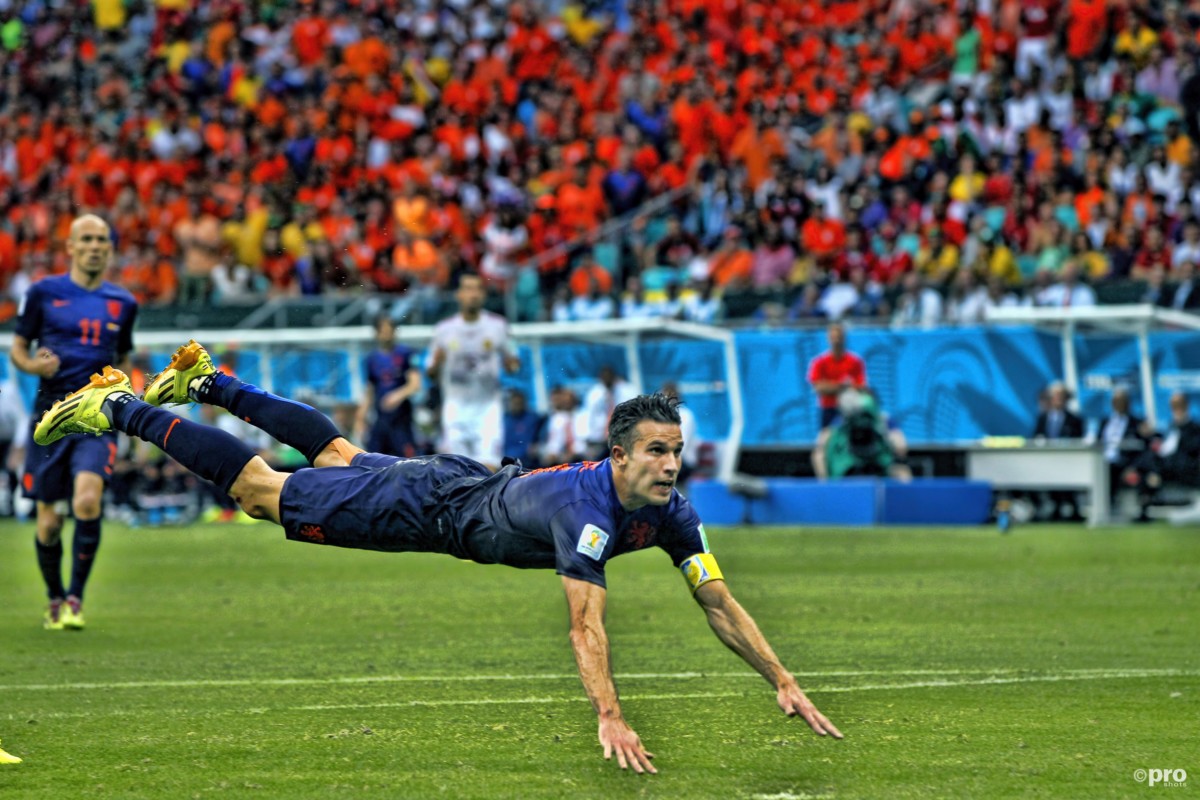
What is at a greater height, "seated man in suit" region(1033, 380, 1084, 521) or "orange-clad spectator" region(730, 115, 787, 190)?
"orange-clad spectator" region(730, 115, 787, 190)

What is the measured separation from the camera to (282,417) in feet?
28.3

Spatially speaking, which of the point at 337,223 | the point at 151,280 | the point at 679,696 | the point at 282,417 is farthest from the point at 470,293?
the point at 151,280

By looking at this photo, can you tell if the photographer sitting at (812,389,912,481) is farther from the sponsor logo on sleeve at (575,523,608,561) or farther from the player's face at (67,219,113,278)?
the sponsor logo on sleeve at (575,523,608,561)

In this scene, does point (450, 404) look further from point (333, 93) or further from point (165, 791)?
point (333, 93)

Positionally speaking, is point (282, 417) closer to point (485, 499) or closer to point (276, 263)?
point (485, 499)

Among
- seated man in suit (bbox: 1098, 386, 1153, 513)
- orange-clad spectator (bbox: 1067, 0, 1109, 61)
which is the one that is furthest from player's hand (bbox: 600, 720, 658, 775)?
orange-clad spectator (bbox: 1067, 0, 1109, 61)

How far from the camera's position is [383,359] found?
19.1 meters

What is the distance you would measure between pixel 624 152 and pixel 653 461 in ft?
67.8

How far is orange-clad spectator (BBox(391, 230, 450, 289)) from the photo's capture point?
25609mm

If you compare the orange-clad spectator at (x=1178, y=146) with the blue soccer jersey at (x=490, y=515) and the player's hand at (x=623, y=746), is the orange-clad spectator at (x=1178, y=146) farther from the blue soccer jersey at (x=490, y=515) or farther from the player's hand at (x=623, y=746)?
the player's hand at (x=623, y=746)

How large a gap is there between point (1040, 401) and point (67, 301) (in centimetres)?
1284

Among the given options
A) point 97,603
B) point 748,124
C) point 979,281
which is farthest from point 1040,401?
point 97,603

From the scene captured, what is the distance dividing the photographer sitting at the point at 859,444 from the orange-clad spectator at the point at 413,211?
24.6ft

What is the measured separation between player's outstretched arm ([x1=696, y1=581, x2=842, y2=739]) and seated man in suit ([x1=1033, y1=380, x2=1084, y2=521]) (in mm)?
14700
